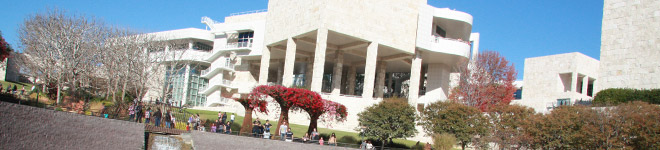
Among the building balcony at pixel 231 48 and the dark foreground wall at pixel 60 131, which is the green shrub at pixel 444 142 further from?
the building balcony at pixel 231 48

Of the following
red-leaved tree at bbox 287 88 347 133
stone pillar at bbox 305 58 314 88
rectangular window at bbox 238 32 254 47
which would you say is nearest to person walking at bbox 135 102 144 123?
red-leaved tree at bbox 287 88 347 133

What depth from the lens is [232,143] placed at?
22469 mm

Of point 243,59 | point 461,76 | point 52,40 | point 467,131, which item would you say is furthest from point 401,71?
point 52,40

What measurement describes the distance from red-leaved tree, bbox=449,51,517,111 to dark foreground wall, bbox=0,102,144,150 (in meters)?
30.7

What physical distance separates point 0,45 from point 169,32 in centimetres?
1645

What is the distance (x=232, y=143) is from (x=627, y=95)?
1001 inches

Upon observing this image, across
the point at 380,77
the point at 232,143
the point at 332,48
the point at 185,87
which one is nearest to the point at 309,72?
the point at 332,48

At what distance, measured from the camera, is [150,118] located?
2383 centimetres

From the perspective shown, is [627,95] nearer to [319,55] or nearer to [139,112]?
[319,55]

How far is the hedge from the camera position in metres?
31.2

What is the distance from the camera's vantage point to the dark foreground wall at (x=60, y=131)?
15453 millimetres

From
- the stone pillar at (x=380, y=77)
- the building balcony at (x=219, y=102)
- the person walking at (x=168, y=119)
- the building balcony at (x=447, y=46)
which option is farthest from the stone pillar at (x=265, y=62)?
the person walking at (x=168, y=119)

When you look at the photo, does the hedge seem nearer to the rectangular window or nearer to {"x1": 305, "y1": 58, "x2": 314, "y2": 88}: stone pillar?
{"x1": 305, "y1": 58, "x2": 314, "y2": 88}: stone pillar

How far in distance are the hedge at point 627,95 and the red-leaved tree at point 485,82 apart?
10912 millimetres
